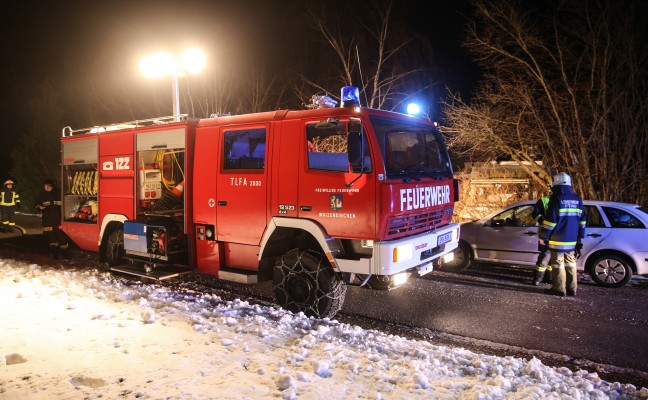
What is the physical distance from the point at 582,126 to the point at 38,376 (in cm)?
1230

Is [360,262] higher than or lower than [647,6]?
lower

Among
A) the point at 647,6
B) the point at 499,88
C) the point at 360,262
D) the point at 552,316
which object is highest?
the point at 647,6

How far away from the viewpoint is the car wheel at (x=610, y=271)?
7.31 metres

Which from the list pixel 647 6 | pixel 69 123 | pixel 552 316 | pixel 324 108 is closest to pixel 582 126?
pixel 647 6

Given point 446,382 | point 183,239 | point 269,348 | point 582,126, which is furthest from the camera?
point 582,126

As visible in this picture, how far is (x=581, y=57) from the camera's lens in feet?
36.6

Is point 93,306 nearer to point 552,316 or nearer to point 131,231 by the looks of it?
point 131,231

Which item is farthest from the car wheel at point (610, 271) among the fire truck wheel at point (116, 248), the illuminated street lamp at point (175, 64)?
the illuminated street lamp at point (175, 64)

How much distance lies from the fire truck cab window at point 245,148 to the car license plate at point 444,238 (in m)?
2.47

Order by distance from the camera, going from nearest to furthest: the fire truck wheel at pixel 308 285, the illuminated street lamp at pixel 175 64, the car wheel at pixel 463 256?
the fire truck wheel at pixel 308 285
the car wheel at pixel 463 256
the illuminated street lamp at pixel 175 64

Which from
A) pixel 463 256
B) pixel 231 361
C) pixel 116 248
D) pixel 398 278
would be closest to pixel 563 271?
pixel 463 256

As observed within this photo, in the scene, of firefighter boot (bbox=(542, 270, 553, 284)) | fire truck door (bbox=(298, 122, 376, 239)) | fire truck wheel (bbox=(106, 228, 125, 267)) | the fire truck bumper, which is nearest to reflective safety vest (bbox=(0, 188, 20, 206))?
fire truck wheel (bbox=(106, 228, 125, 267))

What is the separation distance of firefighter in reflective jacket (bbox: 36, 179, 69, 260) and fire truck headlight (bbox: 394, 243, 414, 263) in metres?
7.67

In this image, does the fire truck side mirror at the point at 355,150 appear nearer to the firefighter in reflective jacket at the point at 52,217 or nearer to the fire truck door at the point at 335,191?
the fire truck door at the point at 335,191
